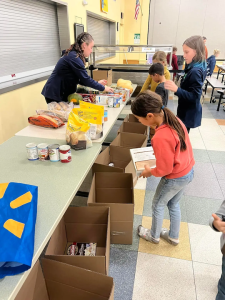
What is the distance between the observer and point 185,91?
6.06 ft

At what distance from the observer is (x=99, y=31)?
6238mm

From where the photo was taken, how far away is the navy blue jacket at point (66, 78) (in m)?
2.13

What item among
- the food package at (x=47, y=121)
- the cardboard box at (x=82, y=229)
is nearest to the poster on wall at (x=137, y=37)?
the food package at (x=47, y=121)

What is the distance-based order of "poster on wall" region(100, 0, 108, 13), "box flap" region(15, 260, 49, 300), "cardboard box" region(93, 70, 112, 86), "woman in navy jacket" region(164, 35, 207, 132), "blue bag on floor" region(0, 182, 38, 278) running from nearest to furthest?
"blue bag on floor" region(0, 182, 38, 278) → "box flap" region(15, 260, 49, 300) → "woman in navy jacket" region(164, 35, 207, 132) → "cardboard box" region(93, 70, 112, 86) → "poster on wall" region(100, 0, 108, 13)

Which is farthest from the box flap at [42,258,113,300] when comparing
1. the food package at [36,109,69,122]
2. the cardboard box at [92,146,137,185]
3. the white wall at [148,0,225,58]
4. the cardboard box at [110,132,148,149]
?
the white wall at [148,0,225,58]

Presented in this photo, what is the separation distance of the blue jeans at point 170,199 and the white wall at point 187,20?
8.61 meters

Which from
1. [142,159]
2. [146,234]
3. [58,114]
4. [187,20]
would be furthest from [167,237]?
[187,20]

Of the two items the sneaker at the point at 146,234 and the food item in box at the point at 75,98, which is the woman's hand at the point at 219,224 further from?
the food item in box at the point at 75,98

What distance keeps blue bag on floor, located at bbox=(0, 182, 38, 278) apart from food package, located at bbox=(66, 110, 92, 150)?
650 mm

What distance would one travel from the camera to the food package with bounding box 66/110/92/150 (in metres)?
1.47

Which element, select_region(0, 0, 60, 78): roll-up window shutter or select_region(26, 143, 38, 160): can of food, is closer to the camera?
select_region(26, 143, 38, 160): can of food

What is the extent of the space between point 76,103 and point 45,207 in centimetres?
159

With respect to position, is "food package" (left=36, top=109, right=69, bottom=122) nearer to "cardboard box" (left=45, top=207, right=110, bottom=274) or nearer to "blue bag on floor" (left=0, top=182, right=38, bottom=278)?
"cardboard box" (left=45, top=207, right=110, bottom=274)

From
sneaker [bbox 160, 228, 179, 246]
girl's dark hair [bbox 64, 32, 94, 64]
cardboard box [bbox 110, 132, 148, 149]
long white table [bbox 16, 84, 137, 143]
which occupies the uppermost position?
girl's dark hair [bbox 64, 32, 94, 64]
